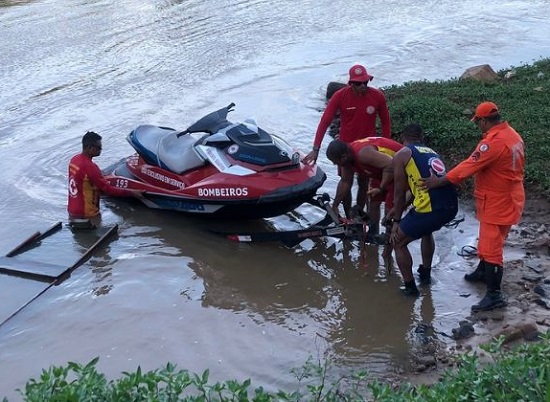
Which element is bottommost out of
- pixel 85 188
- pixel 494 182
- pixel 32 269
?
pixel 32 269

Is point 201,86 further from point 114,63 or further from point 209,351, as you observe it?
point 209,351

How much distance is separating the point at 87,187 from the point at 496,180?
4.55 meters

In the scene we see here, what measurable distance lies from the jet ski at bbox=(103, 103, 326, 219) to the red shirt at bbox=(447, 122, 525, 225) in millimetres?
1921

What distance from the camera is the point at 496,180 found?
645 cm

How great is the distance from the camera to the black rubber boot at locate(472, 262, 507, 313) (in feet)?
21.6

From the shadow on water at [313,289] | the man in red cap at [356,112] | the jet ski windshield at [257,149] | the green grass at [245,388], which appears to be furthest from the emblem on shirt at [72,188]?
the green grass at [245,388]

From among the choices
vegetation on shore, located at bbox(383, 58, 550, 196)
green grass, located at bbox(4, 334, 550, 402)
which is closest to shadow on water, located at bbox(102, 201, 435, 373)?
green grass, located at bbox(4, 334, 550, 402)

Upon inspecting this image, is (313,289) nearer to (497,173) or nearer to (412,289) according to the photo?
(412,289)

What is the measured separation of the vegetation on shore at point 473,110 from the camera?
9.68 metres

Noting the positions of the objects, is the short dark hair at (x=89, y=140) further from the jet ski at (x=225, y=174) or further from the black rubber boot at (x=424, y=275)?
the black rubber boot at (x=424, y=275)

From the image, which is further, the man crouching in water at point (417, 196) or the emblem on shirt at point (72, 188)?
the emblem on shirt at point (72, 188)

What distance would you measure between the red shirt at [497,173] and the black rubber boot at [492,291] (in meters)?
0.41

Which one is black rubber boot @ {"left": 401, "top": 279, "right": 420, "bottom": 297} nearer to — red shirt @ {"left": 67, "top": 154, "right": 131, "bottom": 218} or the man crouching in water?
the man crouching in water

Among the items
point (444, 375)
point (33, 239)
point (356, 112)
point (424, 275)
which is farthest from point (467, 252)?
point (33, 239)
